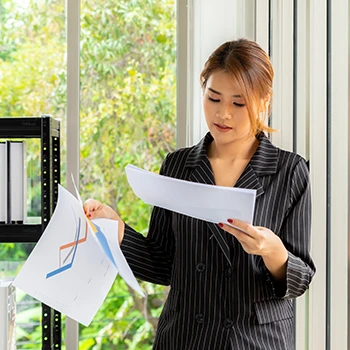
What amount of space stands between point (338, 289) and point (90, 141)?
1.40 m

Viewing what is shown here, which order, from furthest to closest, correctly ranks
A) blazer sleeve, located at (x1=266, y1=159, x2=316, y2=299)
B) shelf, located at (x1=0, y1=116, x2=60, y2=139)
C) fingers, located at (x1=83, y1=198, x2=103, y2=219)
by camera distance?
shelf, located at (x1=0, y1=116, x2=60, y2=139)
fingers, located at (x1=83, y1=198, x2=103, y2=219)
blazer sleeve, located at (x1=266, y1=159, x2=316, y2=299)

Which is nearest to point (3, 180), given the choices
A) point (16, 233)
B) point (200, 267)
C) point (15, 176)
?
point (15, 176)

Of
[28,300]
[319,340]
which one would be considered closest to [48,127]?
[28,300]

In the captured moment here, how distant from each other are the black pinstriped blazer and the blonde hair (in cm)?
10

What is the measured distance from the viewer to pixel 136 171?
1.24 m

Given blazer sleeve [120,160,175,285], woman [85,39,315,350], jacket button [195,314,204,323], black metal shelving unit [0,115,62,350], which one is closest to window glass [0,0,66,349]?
black metal shelving unit [0,115,62,350]

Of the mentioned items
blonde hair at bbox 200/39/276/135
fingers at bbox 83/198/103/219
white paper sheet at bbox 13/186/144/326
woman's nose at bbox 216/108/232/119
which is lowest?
white paper sheet at bbox 13/186/144/326

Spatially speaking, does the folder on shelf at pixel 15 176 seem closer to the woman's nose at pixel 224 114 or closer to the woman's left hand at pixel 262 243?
the woman's nose at pixel 224 114

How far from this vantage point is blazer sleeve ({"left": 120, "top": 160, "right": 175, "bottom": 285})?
1.52m

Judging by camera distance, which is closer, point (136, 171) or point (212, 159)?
point (136, 171)

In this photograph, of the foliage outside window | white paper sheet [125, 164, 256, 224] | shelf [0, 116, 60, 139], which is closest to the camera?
white paper sheet [125, 164, 256, 224]

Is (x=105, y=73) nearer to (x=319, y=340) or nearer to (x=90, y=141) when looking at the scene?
(x=90, y=141)

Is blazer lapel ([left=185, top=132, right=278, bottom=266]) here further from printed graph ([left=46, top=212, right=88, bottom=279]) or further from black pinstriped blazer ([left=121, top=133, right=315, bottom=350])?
printed graph ([left=46, top=212, right=88, bottom=279])

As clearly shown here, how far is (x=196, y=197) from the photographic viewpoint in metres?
1.17
